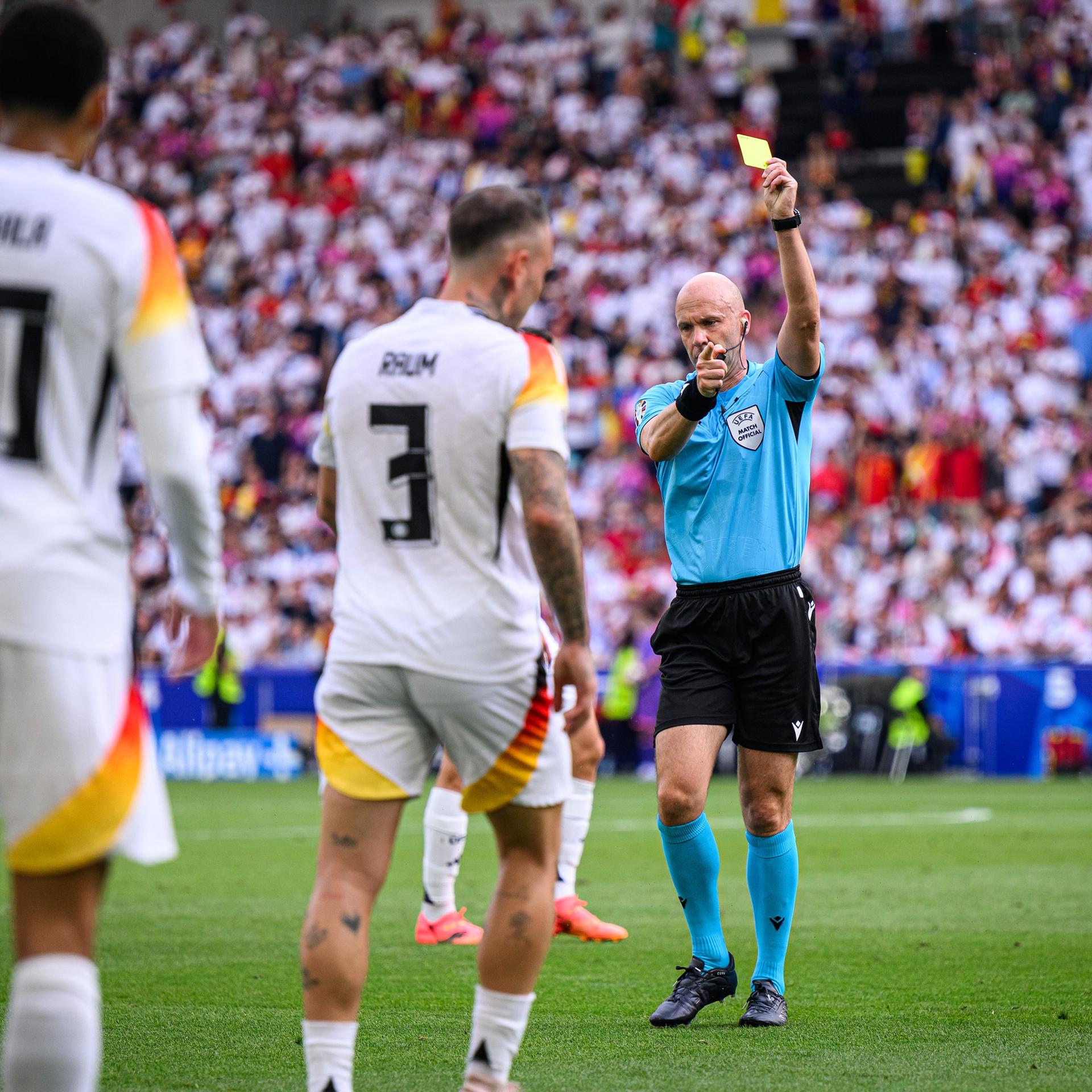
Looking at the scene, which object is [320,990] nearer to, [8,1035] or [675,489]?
[8,1035]

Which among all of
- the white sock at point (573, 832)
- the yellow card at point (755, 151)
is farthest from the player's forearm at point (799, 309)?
the white sock at point (573, 832)

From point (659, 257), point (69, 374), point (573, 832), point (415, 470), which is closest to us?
point (69, 374)

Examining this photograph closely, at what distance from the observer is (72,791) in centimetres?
322

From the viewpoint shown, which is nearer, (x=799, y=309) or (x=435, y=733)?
(x=435, y=733)

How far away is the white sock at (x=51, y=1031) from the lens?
3.14 metres

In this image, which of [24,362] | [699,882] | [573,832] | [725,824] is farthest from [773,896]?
[725,824]

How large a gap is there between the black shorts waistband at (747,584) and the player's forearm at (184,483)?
281cm

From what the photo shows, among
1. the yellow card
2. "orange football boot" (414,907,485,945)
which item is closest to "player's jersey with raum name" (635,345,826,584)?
the yellow card

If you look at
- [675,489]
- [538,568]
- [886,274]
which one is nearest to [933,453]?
[886,274]

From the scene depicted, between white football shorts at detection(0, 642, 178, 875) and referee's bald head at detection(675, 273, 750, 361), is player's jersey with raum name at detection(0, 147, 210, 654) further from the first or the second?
referee's bald head at detection(675, 273, 750, 361)

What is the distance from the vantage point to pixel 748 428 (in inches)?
240

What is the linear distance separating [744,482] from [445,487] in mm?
2137

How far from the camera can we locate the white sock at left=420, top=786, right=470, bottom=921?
7418 millimetres

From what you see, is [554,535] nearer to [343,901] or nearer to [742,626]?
[343,901]
